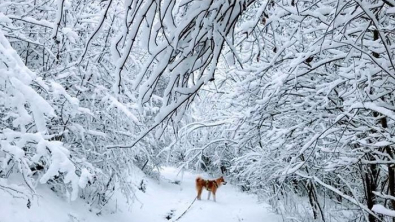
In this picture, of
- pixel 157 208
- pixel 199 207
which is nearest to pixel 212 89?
pixel 157 208

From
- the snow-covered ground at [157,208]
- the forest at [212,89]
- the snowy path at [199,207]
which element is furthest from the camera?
the snowy path at [199,207]

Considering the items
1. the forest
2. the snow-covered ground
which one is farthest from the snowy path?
the forest

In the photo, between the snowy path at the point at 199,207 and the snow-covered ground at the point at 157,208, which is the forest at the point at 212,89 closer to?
the snow-covered ground at the point at 157,208

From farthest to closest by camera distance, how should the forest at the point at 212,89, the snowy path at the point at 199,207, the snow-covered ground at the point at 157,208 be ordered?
the snowy path at the point at 199,207
the snow-covered ground at the point at 157,208
the forest at the point at 212,89

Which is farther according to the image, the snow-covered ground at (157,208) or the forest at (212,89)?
the snow-covered ground at (157,208)

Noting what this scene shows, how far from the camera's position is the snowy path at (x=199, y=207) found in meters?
10.9

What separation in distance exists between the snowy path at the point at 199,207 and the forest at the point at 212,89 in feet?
2.85

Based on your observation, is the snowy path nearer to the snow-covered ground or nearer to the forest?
the snow-covered ground

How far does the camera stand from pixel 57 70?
6570 mm

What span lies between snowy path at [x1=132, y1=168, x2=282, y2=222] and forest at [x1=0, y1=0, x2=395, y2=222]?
0.87m

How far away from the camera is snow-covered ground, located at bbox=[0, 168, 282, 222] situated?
18.1 ft

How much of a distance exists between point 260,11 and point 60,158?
2682mm

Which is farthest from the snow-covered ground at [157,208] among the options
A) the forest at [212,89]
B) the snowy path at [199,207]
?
the forest at [212,89]

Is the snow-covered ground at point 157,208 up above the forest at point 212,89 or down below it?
below
